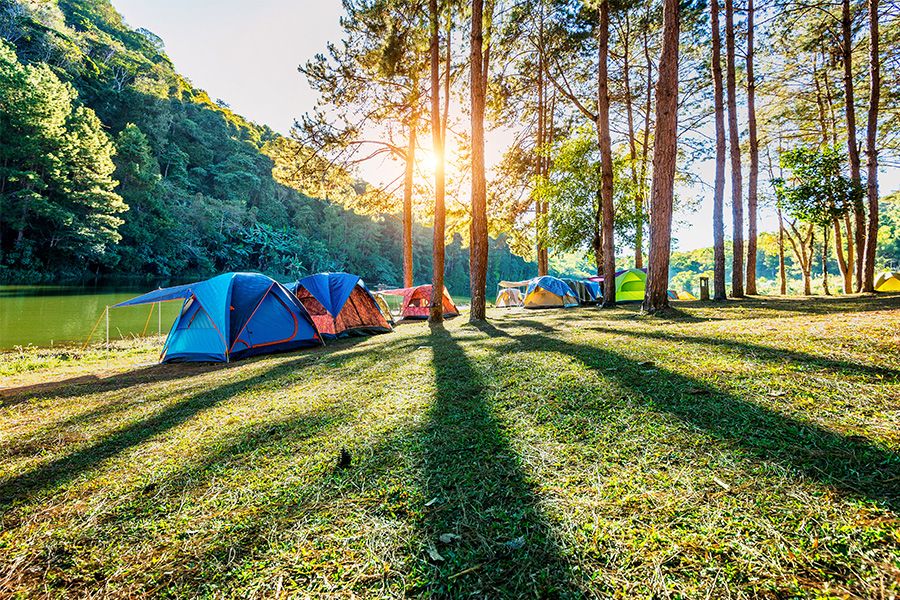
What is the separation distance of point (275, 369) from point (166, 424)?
A: 2.19m

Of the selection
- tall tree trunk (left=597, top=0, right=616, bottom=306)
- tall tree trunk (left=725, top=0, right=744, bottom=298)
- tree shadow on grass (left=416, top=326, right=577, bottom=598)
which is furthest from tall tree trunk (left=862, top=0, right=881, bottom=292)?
tree shadow on grass (left=416, top=326, right=577, bottom=598)

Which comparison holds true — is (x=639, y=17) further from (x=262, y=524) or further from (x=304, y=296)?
(x=262, y=524)

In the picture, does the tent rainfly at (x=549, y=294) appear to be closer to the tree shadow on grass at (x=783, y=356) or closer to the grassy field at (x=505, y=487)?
the tree shadow on grass at (x=783, y=356)

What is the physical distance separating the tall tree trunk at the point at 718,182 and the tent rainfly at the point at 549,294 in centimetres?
600

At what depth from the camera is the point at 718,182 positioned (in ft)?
38.4

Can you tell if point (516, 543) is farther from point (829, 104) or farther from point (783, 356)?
point (829, 104)

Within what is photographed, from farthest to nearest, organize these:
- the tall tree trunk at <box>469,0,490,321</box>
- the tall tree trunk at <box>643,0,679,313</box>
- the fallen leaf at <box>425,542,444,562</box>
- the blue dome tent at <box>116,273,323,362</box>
Result: the tall tree trunk at <box>469,0,490,321</box> → the blue dome tent at <box>116,273,323,362</box> → the tall tree trunk at <box>643,0,679,313</box> → the fallen leaf at <box>425,542,444,562</box>

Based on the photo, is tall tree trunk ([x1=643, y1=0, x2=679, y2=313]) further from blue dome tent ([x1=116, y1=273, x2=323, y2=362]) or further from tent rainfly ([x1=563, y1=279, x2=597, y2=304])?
tent rainfly ([x1=563, y1=279, x2=597, y2=304])

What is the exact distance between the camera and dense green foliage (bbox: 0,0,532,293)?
24.5 m

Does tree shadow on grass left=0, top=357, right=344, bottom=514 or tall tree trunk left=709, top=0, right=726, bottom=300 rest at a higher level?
tall tree trunk left=709, top=0, right=726, bottom=300

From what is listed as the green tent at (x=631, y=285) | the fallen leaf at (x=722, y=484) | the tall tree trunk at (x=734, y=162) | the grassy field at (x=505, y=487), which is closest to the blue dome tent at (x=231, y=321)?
the grassy field at (x=505, y=487)

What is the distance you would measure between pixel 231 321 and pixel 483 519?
772 cm

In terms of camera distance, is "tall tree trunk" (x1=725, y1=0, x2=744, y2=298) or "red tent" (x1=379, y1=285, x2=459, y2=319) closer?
"tall tree trunk" (x1=725, y1=0, x2=744, y2=298)

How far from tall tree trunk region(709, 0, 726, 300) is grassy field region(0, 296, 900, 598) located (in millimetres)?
8934
